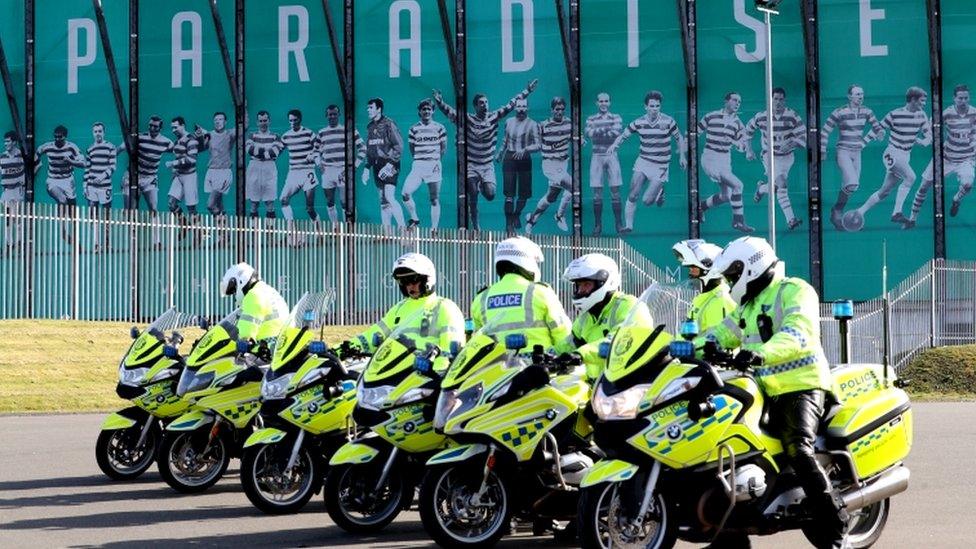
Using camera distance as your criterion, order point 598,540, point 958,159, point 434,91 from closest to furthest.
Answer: point 598,540
point 958,159
point 434,91

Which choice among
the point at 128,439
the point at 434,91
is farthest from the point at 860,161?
the point at 128,439

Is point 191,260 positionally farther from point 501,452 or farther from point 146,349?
point 501,452

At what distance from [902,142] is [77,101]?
19187mm

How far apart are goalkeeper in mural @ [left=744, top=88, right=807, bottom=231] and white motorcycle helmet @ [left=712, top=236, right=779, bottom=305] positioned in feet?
87.5

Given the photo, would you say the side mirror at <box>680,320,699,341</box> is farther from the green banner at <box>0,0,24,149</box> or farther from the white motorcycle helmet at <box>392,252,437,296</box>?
the green banner at <box>0,0,24,149</box>

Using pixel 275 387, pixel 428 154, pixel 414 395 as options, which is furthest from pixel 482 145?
pixel 414 395

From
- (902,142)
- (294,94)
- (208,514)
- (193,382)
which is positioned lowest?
(208,514)

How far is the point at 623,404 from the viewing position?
860 cm

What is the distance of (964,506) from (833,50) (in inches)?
999

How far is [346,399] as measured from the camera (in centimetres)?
1199

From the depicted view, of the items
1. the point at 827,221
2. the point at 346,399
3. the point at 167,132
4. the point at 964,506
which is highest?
the point at 167,132

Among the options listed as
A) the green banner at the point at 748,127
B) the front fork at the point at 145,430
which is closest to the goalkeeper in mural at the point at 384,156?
the green banner at the point at 748,127

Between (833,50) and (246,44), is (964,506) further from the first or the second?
(246,44)

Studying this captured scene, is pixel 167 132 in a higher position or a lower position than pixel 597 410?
higher
